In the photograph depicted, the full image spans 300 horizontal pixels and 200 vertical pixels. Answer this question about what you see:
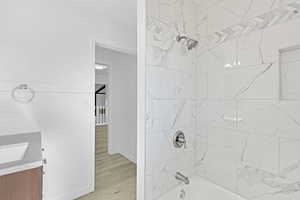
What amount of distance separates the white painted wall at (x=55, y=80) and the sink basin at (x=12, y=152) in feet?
1.59

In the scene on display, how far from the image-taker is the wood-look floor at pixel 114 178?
2240 mm

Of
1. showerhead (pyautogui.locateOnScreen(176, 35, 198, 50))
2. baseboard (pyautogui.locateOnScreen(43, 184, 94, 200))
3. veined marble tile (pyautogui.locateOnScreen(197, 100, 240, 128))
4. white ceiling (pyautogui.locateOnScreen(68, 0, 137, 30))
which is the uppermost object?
white ceiling (pyautogui.locateOnScreen(68, 0, 137, 30))

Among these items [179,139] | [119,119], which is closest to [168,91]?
[179,139]

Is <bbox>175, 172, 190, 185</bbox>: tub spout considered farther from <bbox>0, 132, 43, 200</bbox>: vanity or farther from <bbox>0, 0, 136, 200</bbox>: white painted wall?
<bbox>0, 0, 136, 200</bbox>: white painted wall

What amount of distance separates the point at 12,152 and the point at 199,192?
5.31 ft

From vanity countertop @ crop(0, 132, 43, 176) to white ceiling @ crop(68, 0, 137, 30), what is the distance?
5.50ft

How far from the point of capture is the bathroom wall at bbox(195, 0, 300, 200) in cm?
113

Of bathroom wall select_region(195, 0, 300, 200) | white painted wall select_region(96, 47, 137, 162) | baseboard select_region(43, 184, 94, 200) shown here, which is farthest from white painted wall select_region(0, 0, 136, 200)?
bathroom wall select_region(195, 0, 300, 200)

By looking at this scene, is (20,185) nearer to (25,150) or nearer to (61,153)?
(25,150)

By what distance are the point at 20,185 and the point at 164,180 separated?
1.05 m

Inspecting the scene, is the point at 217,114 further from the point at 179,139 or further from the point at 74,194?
the point at 74,194

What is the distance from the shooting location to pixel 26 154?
119 cm

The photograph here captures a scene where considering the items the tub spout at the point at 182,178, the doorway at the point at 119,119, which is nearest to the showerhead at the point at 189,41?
the tub spout at the point at 182,178

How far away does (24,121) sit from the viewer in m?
1.74
